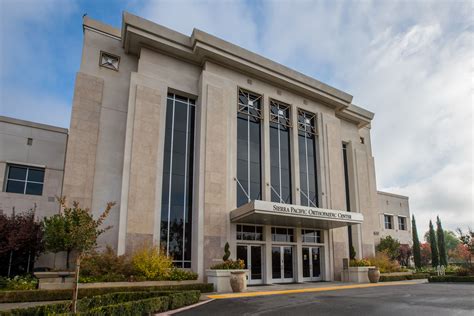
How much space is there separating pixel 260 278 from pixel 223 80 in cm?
1397

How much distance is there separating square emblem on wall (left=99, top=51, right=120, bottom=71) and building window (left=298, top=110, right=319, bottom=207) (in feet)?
48.7

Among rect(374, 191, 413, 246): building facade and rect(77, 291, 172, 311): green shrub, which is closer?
rect(77, 291, 172, 311): green shrub

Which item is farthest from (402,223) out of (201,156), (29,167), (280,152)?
(29,167)

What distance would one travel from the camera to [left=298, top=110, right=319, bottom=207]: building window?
2712 centimetres

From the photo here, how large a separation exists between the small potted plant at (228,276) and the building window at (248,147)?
15.3 ft

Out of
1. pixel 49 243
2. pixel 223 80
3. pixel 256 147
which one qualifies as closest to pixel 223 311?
pixel 49 243

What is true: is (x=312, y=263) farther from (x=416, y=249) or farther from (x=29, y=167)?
(x=416, y=249)

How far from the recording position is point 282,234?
2442 cm

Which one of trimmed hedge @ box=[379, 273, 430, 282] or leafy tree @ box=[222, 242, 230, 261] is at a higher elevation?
leafy tree @ box=[222, 242, 230, 261]

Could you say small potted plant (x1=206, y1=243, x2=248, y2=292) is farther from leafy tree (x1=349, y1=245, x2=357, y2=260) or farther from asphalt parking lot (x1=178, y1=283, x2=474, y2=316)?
leafy tree (x1=349, y1=245, x2=357, y2=260)

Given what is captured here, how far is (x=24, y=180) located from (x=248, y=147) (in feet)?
48.2

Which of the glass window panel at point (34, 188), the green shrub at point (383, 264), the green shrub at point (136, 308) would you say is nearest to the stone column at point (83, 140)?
the glass window panel at point (34, 188)

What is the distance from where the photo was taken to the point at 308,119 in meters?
29.3

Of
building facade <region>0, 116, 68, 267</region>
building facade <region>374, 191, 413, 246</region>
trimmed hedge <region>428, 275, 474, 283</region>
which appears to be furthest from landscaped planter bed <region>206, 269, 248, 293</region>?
building facade <region>374, 191, 413, 246</region>
